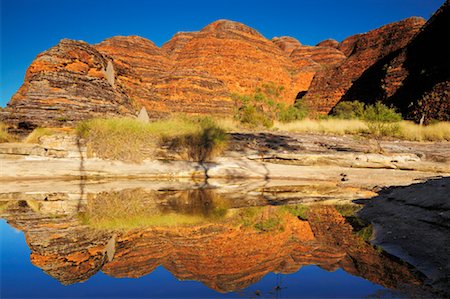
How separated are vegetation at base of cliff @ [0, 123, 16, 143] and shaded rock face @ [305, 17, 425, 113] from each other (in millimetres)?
30344

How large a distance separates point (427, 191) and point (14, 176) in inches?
354

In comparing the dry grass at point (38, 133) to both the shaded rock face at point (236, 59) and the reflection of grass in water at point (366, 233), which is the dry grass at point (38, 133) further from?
the shaded rock face at point (236, 59)

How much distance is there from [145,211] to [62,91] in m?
7.41

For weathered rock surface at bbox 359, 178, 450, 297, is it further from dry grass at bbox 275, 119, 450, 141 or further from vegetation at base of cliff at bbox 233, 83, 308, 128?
vegetation at base of cliff at bbox 233, 83, 308, 128

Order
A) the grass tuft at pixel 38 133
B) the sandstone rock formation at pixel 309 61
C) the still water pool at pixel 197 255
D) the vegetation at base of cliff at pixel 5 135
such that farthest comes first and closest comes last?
the sandstone rock formation at pixel 309 61, the vegetation at base of cliff at pixel 5 135, the grass tuft at pixel 38 133, the still water pool at pixel 197 255

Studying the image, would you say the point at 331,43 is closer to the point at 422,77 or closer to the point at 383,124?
the point at 422,77

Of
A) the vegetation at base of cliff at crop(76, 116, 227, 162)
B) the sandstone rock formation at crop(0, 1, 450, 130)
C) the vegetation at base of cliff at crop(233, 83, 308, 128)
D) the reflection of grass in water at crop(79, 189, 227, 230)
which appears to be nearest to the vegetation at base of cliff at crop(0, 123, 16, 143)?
the sandstone rock formation at crop(0, 1, 450, 130)

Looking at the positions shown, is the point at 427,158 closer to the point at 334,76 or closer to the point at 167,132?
the point at 167,132

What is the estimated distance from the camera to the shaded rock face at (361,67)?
33.0 m

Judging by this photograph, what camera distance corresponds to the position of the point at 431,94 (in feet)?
62.0

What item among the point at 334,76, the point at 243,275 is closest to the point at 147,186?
the point at 243,275

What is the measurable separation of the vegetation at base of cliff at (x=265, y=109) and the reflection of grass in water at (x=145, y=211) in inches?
382

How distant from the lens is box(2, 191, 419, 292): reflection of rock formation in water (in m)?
2.24

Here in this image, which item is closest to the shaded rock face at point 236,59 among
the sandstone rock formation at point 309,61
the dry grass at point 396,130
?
the sandstone rock formation at point 309,61
